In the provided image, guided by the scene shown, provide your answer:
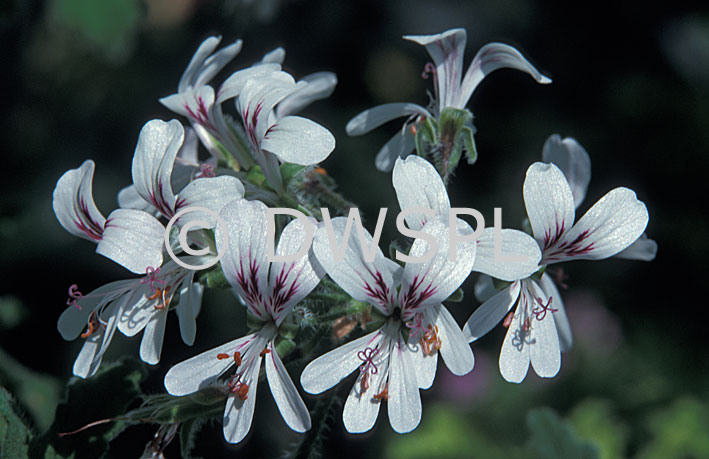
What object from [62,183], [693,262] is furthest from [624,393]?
[62,183]

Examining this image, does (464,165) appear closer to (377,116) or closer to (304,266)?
(377,116)

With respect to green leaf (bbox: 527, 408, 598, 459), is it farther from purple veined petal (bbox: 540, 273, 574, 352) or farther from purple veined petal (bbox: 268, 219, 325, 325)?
purple veined petal (bbox: 268, 219, 325, 325)

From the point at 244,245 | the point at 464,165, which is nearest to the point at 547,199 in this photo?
the point at 244,245

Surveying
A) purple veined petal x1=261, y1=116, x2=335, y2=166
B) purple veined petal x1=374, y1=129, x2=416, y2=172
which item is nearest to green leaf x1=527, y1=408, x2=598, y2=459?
purple veined petal x1=374, y1=129, x2=416, y2=172

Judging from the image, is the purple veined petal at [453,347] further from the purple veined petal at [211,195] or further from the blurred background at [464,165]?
the blurred background at [464,165]

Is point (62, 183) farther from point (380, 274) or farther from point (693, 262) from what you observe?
point (693, 262)

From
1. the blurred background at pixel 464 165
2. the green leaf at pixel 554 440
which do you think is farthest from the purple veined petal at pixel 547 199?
the blurred background at pixel 464 165
